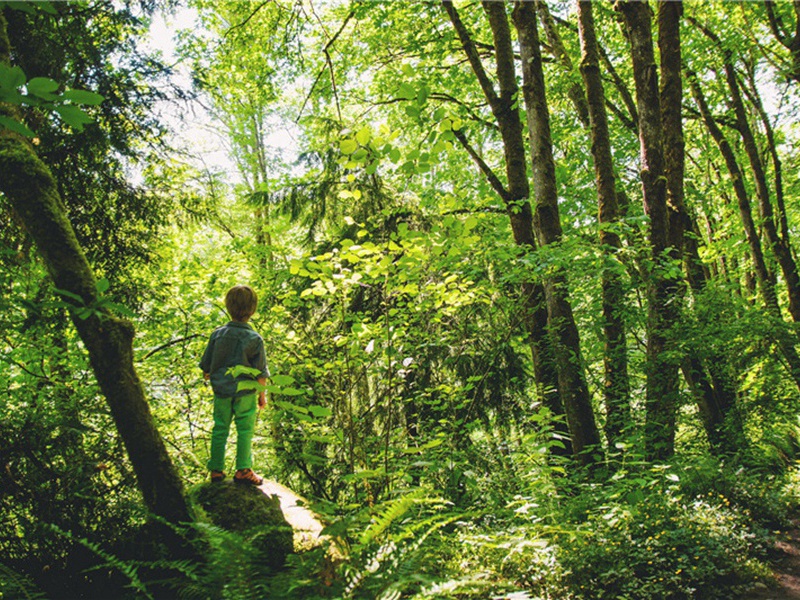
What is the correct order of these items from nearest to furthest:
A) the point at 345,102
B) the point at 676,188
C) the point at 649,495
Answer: the point at 649,495
the point at 676,188
the point at 345,102

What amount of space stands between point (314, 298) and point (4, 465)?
14.6 ft

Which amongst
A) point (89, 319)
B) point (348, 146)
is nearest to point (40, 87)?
point (89, 319)

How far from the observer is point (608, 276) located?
17.7 ft

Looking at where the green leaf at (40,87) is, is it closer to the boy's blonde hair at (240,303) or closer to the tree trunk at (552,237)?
the boy's blonde hair at (240,303)

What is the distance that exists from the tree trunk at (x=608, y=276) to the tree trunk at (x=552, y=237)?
1.22ft

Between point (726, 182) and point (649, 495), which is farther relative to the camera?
point (726, 182)

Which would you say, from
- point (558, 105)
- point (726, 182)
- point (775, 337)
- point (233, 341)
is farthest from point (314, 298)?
point (726, 182)

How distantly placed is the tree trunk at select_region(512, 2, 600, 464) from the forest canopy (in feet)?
0.13

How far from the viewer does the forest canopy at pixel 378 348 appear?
95.1 inches

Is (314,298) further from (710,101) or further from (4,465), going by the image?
(710,101)

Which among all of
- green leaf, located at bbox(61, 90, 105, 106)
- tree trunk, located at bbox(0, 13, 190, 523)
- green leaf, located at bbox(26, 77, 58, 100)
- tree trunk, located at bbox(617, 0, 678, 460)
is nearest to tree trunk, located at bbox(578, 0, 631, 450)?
tree trunk, located at bbox(617, 0, 678, 460)

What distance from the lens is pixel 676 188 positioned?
631cm

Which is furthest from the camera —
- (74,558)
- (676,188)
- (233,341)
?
(676,188)

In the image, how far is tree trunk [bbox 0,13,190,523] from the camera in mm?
2232
